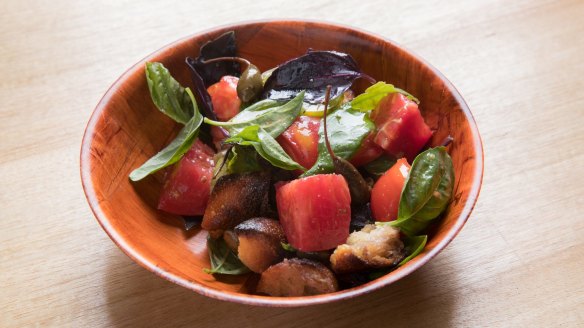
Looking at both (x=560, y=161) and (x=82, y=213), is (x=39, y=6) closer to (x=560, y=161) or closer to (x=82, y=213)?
(x=82, y=213)

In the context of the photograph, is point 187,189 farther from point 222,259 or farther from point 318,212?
point 318,212

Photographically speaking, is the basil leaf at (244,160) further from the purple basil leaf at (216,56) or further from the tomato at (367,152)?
the purple basil leaf at (216,56)

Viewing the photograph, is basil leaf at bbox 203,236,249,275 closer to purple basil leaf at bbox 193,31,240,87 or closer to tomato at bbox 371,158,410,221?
tomato at bbox 371,158,410,221

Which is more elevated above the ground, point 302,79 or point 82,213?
point 302,79

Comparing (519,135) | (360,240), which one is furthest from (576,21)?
(360,240)

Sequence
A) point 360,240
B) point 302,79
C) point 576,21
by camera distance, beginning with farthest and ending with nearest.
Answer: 1. point 576,21
2. point 302,79
3. point 360,240
